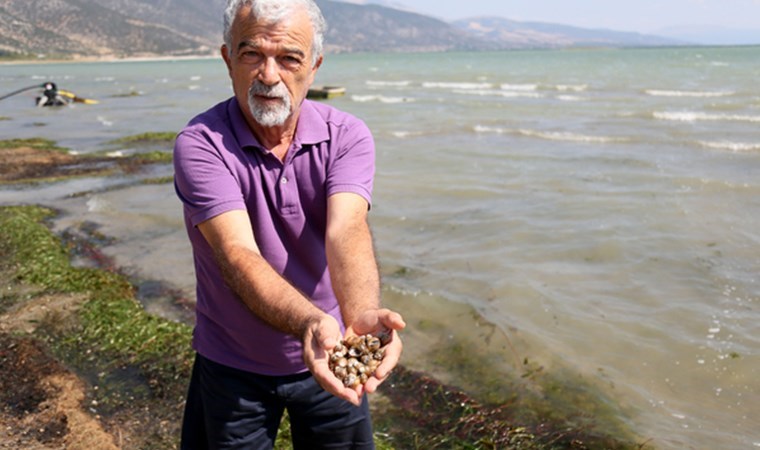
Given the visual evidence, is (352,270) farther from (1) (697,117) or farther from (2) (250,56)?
(1) (697,117)

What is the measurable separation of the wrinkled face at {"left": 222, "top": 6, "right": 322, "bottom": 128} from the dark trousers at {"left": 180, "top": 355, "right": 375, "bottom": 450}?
1005 millimetres

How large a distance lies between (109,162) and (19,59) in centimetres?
14231

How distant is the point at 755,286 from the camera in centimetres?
774

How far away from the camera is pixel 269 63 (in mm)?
2504

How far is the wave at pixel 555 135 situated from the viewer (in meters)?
19.2

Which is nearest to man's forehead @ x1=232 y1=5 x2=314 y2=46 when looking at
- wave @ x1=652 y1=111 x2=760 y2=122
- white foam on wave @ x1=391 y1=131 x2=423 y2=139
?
white foam on wave @ x1=391 y1=131 x2=423 y2=139

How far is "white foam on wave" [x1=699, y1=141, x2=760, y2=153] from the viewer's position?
17219 millimetres

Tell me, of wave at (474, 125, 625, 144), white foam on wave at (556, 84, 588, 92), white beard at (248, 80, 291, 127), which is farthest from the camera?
white foam on wave at (556, 84, 588, 92)

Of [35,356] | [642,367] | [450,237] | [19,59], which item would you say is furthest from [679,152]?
[19,59]

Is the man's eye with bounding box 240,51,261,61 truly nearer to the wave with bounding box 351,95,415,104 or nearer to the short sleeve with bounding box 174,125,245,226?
the short sleeve with bounding box 174,125,245,226

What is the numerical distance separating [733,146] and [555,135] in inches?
188

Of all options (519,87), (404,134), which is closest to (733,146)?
(404,134)

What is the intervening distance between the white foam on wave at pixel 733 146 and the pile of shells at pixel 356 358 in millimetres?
17328

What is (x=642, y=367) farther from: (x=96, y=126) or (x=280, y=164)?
(x=96, y=126)
